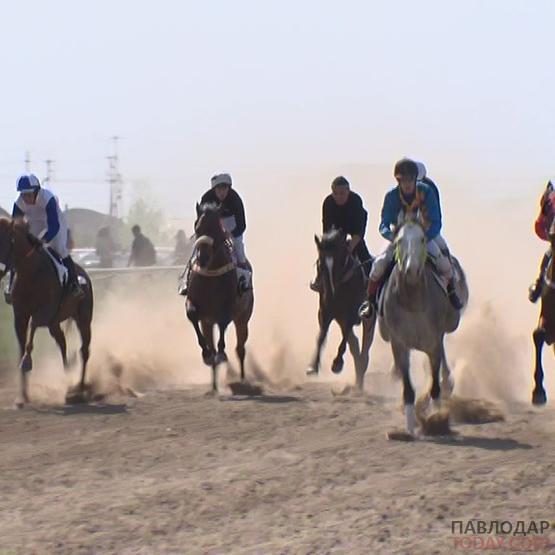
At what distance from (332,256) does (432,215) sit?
4.52 m

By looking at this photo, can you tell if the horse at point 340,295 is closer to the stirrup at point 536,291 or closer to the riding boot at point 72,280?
the riding boot at point 72,280

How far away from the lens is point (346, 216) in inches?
795

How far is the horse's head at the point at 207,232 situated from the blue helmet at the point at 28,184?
212 centimetres

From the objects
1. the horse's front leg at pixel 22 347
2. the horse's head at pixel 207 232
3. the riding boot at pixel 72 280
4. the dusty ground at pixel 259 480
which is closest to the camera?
the dusty ground at pixel 259 480

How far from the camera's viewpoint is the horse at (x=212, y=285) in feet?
63.4

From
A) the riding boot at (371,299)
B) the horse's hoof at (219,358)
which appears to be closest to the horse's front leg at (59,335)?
the horse's hoof at (219,358)

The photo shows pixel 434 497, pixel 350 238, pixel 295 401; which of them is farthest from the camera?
pixel 350 238

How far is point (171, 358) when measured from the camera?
24531 mm

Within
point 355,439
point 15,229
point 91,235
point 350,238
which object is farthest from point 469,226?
point 91,235

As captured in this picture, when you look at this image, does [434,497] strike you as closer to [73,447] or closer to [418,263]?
[418,263]

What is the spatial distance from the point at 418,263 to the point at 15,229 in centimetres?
633

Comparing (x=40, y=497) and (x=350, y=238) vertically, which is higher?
(x=350, y=238)

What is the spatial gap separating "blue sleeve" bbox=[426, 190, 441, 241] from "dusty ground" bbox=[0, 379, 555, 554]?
2.06 m

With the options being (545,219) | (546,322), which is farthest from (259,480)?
(545,219)
